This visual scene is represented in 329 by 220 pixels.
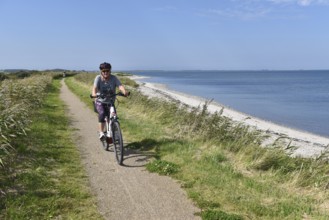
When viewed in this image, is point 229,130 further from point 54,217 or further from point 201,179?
point 54,217

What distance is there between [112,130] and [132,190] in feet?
8.77

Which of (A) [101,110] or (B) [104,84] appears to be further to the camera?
(A) [101,110]

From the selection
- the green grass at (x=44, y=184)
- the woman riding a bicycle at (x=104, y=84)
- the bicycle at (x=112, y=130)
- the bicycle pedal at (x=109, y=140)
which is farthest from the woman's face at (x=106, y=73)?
the green grass at (x=44, y=184)

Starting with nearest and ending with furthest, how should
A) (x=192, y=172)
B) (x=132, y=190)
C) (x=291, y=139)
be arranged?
(x=132, y=190), (x=192, y=172), (x=291, y=139)

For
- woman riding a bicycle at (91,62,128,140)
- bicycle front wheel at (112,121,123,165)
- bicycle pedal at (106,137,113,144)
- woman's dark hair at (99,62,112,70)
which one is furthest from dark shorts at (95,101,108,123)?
woman's dark hair at (99,62,112,70)

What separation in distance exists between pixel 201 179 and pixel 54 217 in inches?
114

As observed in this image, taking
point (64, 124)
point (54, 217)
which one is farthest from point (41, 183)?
point (64, 124)

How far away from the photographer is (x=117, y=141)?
8.90 metres

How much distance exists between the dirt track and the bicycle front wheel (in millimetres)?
171

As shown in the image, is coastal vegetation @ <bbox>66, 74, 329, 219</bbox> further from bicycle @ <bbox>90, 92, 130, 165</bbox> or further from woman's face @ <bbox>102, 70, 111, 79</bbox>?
woman's face @ <bbox>102, 70, 111, 79</bbox>

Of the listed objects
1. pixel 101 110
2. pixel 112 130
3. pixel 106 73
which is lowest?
pixel 112 130

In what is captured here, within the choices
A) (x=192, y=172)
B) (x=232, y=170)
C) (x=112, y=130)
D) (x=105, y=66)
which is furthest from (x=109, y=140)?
(x=232, y=170)

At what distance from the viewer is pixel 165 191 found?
21.8 ft

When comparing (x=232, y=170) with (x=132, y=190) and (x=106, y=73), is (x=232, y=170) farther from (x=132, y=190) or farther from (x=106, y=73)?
(x=106, y=73)
